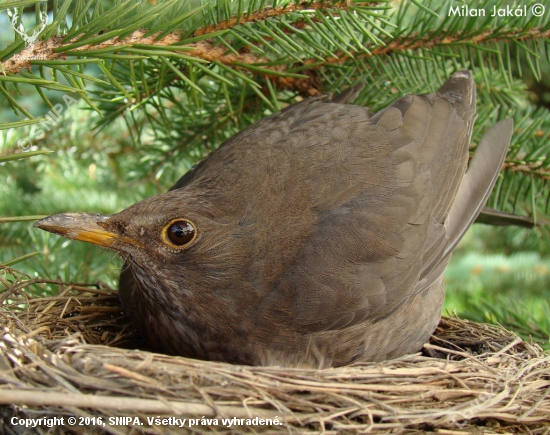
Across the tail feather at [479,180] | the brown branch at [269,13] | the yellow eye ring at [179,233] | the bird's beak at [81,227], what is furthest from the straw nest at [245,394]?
the brown branch at [269,13]

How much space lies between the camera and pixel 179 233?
91.2 inches

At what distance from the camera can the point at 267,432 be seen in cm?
165

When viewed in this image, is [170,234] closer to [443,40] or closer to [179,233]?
[179,233]

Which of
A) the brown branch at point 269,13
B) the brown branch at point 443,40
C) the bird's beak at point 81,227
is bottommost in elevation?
the bird's beak at point 81,227

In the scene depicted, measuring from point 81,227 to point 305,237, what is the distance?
923 millimetres

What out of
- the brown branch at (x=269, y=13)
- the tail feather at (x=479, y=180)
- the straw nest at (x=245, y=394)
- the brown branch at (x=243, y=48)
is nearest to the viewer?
the straw nest at (x=245, y=394)

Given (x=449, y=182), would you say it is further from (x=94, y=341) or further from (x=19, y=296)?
(x=19, y=296)

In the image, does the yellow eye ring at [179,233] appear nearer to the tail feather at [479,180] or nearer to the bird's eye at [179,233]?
the bird's eye at [179,233]

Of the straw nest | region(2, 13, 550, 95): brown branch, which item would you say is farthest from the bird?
the straw nest

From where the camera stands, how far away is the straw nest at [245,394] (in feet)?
5.29

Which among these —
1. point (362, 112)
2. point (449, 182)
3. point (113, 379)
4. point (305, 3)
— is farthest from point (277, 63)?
point (113, 379)

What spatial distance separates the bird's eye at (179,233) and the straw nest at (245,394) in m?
0.58

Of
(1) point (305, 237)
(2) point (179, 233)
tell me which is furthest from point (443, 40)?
(2) point (179, 233)

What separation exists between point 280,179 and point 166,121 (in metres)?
0.67
